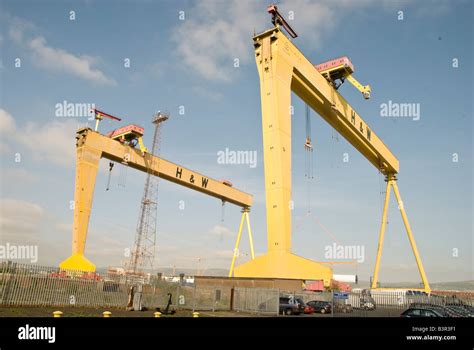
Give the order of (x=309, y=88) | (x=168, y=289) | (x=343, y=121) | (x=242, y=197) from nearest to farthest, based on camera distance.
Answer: (x=168, y=289)
(x=309, y=88)
(x=343, y=121)
(x=242, y=197)

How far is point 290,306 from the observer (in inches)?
803

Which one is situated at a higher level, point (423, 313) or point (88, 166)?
point (88, 166)

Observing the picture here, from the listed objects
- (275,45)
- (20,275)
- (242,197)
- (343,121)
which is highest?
(275,45)

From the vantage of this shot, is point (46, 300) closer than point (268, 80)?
Yes

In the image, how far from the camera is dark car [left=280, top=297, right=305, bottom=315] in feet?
65.8

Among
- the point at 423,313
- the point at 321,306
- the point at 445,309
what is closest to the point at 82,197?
the point at 321,306

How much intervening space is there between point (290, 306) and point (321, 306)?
4.08m

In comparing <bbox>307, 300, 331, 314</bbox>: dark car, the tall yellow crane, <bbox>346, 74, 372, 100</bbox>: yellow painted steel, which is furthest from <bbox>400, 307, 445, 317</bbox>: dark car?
<bbox>346, 74, 372, 100</bbox>: yellow painted steel

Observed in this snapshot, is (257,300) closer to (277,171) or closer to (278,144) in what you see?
(277,171)

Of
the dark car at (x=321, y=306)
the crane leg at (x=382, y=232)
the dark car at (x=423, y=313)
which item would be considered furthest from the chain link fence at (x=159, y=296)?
the crane leg at (x=382, y=232)
